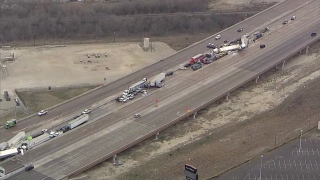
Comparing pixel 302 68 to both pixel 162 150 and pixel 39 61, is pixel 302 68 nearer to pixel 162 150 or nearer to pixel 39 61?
pixel 162 150

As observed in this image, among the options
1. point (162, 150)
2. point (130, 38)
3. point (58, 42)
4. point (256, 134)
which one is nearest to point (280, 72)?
point (256, 134)

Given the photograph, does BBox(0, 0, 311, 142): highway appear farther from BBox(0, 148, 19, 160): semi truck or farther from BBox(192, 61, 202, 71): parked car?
BBox(0, 148, 19, 160): semi truck

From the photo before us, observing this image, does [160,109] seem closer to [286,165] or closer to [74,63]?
[286,165]

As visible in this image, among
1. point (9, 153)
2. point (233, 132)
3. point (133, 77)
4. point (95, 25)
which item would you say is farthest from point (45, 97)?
point (95, 25)

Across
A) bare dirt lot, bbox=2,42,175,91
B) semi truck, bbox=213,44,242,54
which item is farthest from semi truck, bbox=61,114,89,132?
semi truck, bbox=213,44,242,54

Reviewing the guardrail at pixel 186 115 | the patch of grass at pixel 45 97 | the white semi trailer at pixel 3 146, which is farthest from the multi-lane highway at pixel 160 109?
the patch of grass at pixel 45 97

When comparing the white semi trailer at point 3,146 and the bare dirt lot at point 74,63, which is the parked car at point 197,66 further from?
the white semi trailer at point 3,146

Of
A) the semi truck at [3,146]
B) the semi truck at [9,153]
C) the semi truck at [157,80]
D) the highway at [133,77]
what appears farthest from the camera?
the semi truck at [157,80]
